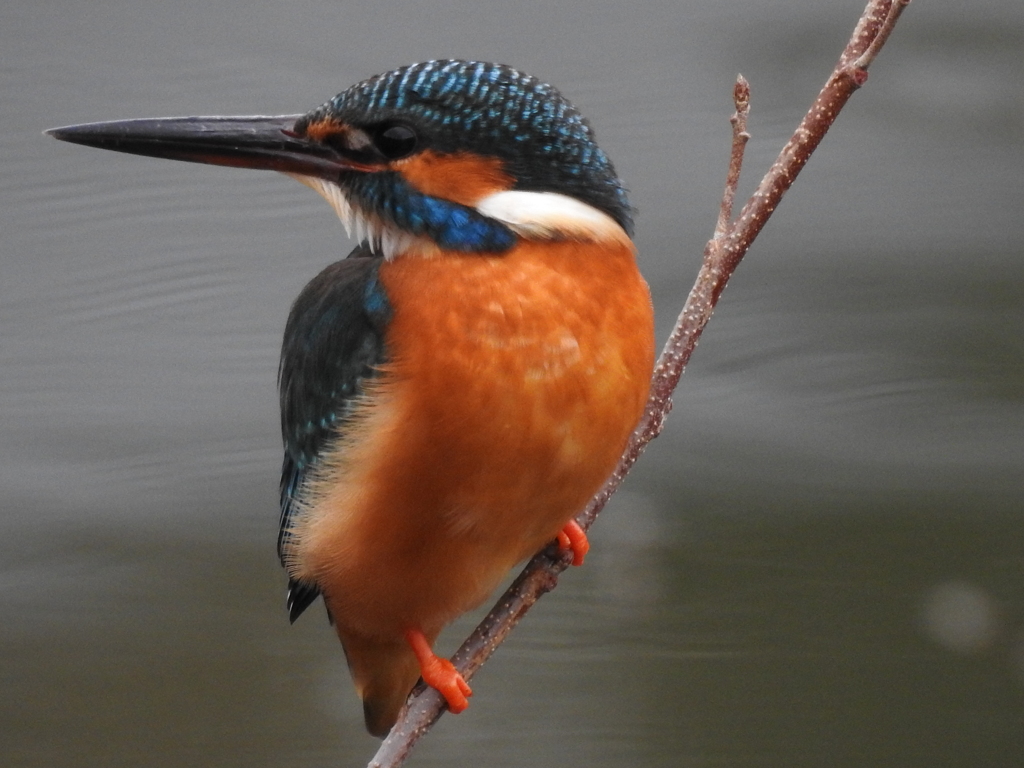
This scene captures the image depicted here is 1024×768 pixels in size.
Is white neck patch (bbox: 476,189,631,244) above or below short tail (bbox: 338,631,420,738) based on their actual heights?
above

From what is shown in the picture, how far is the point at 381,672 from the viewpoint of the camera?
213 cm

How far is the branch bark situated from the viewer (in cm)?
161

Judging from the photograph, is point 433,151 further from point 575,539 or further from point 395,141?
point 575,539

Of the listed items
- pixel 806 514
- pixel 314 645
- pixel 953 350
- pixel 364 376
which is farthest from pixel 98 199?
pixel 953 350

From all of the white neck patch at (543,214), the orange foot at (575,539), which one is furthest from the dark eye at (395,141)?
the orange foot at (575,539)

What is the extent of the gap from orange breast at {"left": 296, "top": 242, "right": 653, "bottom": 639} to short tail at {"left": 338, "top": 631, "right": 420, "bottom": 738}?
0.37m

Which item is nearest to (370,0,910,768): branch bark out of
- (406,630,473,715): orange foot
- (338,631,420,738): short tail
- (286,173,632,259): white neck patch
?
(406,630,473,715): orange foot

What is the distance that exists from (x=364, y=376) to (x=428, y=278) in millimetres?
157

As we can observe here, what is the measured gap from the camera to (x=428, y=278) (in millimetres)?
1653

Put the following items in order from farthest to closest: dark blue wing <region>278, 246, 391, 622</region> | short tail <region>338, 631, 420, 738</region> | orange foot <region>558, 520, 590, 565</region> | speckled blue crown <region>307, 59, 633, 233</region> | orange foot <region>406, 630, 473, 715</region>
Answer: short tail <region>338, 631, 420, 738</region>
orange foot <region>558, 520, 590, 565</region>
orange foot <region>406, 630, 473, 715</region>
dark blue wing <region>278, 246, 391, 622</region>
speckled blue crown <region>307, 59, 633, 233</region>

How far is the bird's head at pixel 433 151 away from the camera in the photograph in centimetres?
159

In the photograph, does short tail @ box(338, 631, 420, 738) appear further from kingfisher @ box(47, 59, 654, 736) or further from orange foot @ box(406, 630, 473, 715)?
kingfisher @ box(47, 59, 654, 736)

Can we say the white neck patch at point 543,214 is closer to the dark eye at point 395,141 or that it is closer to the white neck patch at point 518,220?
the white neck patch at point 518,220

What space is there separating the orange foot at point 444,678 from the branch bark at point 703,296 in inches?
0.6
